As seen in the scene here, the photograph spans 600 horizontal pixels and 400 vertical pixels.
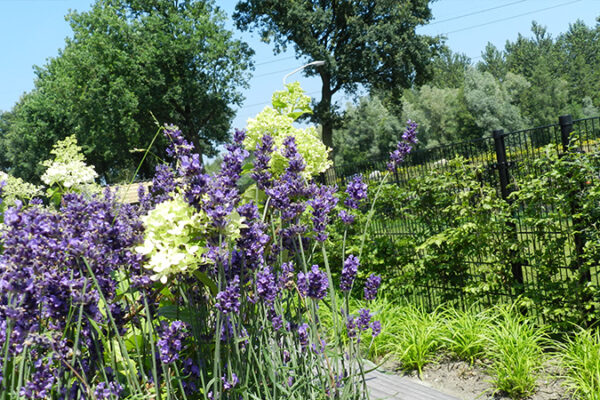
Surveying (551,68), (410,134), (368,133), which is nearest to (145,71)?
(410,134)

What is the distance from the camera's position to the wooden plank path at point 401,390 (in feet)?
13.0

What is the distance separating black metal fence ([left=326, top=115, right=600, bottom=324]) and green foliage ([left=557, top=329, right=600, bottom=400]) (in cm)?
73

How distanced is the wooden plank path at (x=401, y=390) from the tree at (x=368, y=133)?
46.6 metres

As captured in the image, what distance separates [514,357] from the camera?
3992mm

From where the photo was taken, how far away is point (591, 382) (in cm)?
349

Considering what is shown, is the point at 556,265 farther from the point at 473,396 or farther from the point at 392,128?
the point at 392,128

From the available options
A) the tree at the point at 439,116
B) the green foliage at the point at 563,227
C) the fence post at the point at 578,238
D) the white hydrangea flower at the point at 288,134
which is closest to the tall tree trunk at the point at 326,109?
the green foliage at the point at 563,227

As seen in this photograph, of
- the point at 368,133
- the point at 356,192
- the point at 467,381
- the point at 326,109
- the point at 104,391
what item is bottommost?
the point at 467,381

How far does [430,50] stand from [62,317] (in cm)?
2640

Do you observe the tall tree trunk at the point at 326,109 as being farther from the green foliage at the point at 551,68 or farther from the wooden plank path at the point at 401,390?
the green foliage at the point at 551,68

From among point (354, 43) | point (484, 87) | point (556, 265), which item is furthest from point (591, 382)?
point (484, 87)

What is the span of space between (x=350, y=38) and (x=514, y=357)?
2327 centimetres

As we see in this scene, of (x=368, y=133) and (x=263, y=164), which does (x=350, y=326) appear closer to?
(x=263, y=164)

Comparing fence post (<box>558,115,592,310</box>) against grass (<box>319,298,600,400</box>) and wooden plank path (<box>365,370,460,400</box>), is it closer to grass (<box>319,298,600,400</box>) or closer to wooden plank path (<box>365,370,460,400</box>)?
grass (<box>319,298,600,400</box>)
